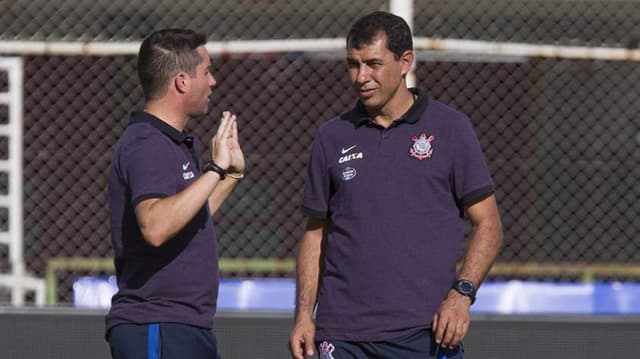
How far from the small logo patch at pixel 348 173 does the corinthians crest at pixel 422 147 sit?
20 centimetres

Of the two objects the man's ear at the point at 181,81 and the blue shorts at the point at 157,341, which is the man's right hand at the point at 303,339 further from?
the man's ear at the point at 181,81

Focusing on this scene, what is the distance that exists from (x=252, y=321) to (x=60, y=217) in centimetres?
145

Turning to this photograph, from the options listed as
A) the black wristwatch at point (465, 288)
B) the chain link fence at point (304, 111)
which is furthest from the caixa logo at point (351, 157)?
the chain link fence at point (304, 111)

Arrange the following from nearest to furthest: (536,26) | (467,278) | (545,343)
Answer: (467,278), (545,343), (536,26)

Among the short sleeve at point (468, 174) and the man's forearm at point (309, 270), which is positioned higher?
the short sleeve at point (468, 174)

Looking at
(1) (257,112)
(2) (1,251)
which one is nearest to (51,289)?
(2) (1,251)

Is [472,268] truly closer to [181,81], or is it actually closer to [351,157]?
[351,157]

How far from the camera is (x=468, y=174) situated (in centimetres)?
400

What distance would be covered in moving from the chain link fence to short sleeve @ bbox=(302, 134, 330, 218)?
11.4ft

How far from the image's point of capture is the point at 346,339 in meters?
4.07

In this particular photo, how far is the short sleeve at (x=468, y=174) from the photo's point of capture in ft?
13.1

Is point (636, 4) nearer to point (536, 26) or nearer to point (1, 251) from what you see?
point (536, 26)

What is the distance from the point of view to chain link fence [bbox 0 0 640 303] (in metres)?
7.66

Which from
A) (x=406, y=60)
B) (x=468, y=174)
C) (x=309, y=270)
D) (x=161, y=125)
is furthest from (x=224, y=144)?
(x=468, y=174)
